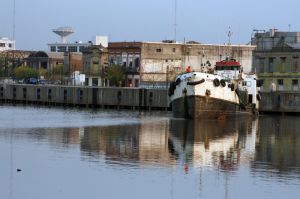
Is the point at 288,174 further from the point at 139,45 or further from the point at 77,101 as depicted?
the point at 139,45

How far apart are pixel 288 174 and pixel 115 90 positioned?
208 ft

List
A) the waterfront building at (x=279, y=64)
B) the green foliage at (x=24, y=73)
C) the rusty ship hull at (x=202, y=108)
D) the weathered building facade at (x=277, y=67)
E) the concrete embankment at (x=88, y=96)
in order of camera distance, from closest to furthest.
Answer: the rusty ship hull at (x=202, y=108) < the weathered building facade at (x=277, y=67) < the waterfront building at (x=279, y=64) < the concrete embankment at (x=88, y=96) < the green foliage at (x=24, y=73)

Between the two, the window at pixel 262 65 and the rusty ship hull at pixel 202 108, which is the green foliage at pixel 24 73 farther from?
the rusty ship hull at pixel 202 108

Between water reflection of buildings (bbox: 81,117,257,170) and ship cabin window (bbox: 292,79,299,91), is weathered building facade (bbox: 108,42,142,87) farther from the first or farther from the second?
water reflection of buildings (bbox: 81,117,257,170)

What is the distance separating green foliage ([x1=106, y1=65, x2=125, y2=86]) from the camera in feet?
407

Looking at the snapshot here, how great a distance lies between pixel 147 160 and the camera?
43.4m

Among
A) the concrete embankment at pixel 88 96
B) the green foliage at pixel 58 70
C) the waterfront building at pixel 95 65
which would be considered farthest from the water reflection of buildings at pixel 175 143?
the green foliage at pixel 58 70

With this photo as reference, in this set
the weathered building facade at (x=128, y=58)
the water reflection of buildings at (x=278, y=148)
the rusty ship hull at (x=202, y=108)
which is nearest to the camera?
the water reflection of buildings at (x=278, y=148)

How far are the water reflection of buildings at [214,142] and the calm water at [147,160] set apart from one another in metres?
0.06

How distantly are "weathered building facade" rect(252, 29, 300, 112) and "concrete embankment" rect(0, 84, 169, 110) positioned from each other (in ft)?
40.7

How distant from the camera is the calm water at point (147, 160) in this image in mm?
34406

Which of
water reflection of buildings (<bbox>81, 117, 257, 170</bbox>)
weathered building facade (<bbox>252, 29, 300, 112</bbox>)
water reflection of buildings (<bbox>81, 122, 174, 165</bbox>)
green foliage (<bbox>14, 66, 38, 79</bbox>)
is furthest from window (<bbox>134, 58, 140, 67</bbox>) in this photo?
water reflection of buildings (<bbox>81, 122, 174, 165</bbox>)

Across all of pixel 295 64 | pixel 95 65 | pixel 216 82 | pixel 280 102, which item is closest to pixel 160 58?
pixel 95 65

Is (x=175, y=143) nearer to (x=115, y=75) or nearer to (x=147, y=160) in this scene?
(x=147, y=160)
